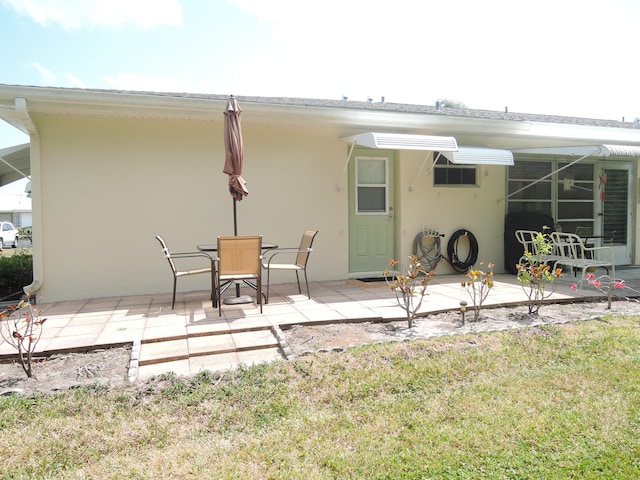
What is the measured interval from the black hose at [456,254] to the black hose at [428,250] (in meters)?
0.26

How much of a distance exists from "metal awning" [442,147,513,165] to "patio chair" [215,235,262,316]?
3.53 metres

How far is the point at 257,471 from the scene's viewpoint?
2.00 meters

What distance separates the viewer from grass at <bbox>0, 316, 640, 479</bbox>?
80.0 inches

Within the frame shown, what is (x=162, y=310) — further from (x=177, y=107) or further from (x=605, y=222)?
(x=605, y=222)

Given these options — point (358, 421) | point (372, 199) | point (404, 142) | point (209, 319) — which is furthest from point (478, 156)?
point (358, 421)

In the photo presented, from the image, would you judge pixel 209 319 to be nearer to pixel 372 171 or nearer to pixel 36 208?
pixel 36 208

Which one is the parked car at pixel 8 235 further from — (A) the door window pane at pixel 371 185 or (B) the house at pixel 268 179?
(A) the door window pane at pixel 371 185

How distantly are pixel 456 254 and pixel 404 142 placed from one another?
270cm

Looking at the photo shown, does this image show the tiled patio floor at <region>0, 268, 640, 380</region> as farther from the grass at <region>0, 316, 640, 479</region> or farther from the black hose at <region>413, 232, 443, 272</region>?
the black hose at <region>413, 232, 443, 272</region>

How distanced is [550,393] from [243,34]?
7.48 metres

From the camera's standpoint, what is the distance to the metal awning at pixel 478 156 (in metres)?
6.51

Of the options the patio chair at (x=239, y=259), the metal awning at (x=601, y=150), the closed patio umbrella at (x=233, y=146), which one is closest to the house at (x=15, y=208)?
the closed patio umbrella at (x=233, y=146)

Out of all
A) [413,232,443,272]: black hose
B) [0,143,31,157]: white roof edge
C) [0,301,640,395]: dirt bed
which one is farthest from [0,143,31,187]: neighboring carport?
[413,232,443,272]: black hose

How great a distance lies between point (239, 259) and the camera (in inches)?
186
